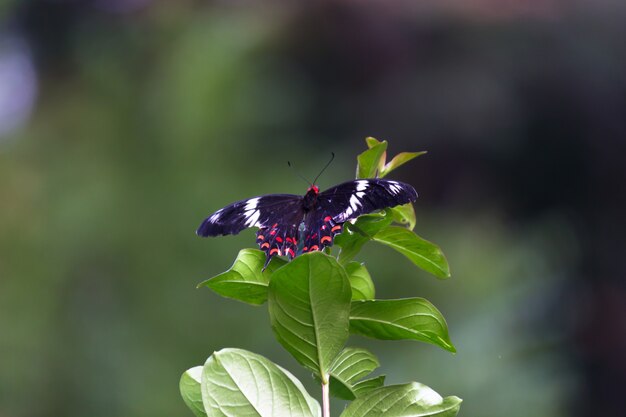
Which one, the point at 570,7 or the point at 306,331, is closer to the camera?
the point at 306,331

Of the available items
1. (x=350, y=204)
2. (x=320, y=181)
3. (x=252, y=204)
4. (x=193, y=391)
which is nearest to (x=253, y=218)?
(x=252, y=204)

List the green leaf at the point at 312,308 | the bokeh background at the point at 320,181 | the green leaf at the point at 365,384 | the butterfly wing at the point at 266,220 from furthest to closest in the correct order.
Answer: the bokeh background at the point at 320,181 < the butterfly wing at the point at 266,220 < the green leaf at the point at 365,384 < the green leaf at the point at 312,308

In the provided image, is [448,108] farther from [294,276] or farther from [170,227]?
[294,276]

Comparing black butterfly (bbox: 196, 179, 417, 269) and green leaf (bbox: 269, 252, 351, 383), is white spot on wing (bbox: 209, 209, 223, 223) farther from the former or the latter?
green leaf (bbox: 269, 252, 351, 383)

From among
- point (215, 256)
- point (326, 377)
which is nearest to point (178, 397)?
point (215, 256)

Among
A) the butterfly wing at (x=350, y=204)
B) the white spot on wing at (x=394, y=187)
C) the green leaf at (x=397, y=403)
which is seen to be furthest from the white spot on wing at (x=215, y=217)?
the green leaf at (x=397, y=403)

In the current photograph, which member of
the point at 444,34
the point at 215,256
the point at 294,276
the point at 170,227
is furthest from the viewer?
the point at 444,34

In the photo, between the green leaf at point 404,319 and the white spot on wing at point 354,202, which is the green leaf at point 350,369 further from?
the white spot on wing at point 354,202
